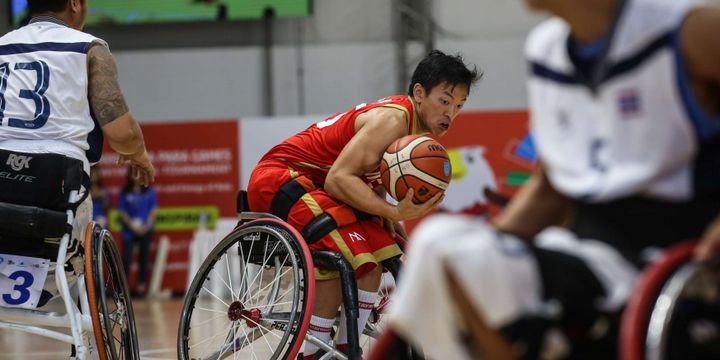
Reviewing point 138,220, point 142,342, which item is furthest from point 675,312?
point 138,220

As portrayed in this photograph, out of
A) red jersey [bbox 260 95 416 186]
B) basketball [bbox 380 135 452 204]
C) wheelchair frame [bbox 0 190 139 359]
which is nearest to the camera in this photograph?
wheelchair frame [bbox 0 190 139 359]

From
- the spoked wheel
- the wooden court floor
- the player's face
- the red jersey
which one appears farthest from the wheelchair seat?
the wooden court floor

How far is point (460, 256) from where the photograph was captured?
1.89 meters

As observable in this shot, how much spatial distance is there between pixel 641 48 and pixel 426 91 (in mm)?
2742

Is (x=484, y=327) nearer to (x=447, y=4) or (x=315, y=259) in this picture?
(x=315, y=259)

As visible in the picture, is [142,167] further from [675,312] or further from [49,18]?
[675,312]

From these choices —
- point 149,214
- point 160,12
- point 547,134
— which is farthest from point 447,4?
point 547,134

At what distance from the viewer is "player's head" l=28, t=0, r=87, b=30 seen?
14.9 ft

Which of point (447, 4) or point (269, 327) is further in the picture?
point (447, 4)

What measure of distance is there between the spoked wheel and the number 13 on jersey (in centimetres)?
26

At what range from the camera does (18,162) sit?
13.6ft

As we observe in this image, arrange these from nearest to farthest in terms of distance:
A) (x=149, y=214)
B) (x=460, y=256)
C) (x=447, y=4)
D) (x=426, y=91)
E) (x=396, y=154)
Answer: (x=460, y=256)
(x=396, y=154)
(x=426, y=91)
(x=149, y=214)
(x=447, y=4)

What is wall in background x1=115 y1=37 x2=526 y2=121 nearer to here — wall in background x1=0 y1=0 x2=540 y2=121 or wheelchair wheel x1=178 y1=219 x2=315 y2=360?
wall in background x1=0 y1=0 x2=540 y2=121

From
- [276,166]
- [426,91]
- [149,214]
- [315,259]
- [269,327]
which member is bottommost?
[149,214]
